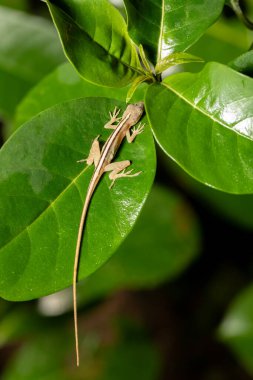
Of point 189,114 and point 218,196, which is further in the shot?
point 218,196

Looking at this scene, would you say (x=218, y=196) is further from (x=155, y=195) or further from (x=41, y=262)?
(x=41, y=262)

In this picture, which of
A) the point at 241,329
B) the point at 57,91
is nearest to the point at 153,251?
the point at 241,329

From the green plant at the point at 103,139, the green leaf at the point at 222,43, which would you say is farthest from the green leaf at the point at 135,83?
the green leaf at the point at 222,43

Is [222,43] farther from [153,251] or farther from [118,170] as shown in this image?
[118,170]

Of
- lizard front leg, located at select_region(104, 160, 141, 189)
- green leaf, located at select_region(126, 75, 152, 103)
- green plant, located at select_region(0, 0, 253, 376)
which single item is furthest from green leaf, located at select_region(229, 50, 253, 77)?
lizard front leg, located at select_region(104, 160, 141, 189)

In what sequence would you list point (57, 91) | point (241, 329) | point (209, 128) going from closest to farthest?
point (209, 128)
point (57, 91)
point (241, 329)

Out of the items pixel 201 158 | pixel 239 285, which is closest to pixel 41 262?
pixel 201 158
